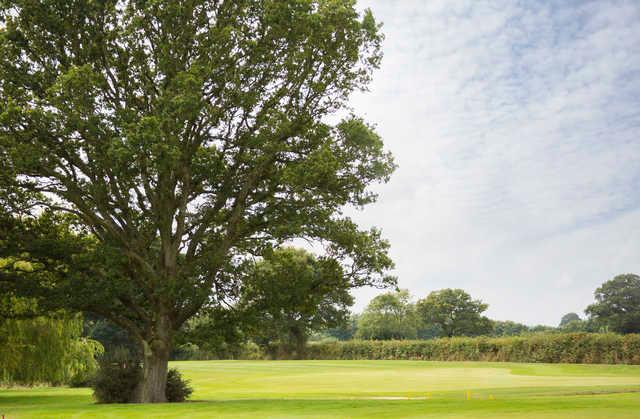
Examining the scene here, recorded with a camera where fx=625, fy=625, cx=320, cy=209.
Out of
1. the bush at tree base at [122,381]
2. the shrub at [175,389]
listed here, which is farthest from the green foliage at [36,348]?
the shrub at [175,389]

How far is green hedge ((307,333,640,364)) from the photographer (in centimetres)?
5497

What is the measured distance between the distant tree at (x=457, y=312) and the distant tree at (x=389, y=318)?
203 inches

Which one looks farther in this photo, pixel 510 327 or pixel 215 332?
pixel 510 327

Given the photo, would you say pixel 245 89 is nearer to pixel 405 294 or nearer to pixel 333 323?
pixel 333 323

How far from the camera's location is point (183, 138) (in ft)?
75.2

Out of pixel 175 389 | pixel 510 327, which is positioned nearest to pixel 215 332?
pixel 175 389

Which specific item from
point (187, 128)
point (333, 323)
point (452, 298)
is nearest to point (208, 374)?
point (333, 323)

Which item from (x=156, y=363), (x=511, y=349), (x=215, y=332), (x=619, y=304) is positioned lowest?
Result: (x=156, y=363)

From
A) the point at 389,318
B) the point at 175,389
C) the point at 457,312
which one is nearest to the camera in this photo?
the point at 175,389

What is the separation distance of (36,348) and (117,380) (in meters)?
9.49

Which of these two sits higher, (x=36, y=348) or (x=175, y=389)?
(x=36, y=348)

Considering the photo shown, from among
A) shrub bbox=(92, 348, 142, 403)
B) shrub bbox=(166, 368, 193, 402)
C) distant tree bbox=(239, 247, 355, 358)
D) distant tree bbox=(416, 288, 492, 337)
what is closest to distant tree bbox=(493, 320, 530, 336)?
distant tree bbox=(416, 288, 492, 337)

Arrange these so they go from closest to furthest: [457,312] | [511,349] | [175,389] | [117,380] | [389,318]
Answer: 1. [117,380]
2. [175,389]
3. [511,349]
4. [389,318]
5. [457,312]

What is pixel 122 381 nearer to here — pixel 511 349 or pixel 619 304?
pixel 511 349
